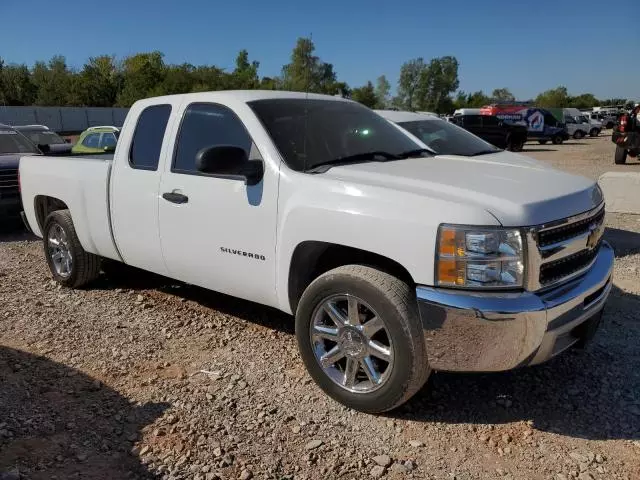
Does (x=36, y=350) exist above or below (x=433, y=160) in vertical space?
below

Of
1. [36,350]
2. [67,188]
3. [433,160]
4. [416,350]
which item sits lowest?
[36,350]

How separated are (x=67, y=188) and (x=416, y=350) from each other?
12.8ft

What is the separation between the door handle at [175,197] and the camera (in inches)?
163

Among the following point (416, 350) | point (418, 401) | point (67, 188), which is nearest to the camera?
point (416, 350)

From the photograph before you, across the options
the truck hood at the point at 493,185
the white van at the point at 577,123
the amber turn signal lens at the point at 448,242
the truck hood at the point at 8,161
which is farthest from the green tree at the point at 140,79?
the amber turn signal lens at the point at 448,242

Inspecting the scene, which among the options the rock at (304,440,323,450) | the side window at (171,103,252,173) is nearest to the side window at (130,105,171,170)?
the side window at (171,103,252,173)

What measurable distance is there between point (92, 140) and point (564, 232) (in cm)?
1433

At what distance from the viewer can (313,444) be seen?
10.0 ft

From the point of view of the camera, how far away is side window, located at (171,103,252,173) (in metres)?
4.03

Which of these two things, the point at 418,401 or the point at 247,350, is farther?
the point at 247,350

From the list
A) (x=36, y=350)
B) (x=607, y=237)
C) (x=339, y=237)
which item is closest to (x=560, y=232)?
(x=339, y=237)

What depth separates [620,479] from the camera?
2752mm

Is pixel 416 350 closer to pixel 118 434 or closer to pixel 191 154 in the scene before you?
pixel 118 434

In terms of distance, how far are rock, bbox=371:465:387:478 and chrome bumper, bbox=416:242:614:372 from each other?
577 mm
